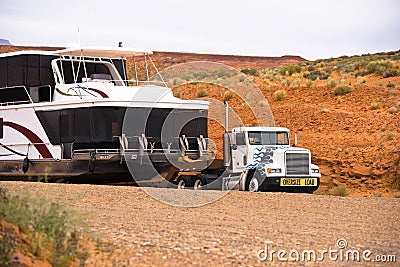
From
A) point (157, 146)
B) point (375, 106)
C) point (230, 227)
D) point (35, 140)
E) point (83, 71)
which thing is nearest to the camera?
point (230, 227)

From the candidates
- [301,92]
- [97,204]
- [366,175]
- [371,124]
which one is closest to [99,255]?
[97,204]

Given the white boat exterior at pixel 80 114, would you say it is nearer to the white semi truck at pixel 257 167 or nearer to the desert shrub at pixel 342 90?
the white semi truck at pixel 257 167

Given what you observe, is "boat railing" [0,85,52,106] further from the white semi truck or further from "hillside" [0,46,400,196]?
"hillside" [0,46,400,196]

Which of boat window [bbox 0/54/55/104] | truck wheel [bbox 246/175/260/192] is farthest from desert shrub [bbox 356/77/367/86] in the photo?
boat window [bbox 0/54/55/104]

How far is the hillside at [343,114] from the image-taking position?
2939 centimetres

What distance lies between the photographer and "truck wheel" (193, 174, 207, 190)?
22.0m

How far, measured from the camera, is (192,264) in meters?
8.97

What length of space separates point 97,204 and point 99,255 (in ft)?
18.4

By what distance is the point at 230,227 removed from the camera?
1189 cm

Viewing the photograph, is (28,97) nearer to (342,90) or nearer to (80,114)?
(80,114)

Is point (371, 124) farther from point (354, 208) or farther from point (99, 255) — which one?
point (99, 255)

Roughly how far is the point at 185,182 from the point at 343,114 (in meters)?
16.9

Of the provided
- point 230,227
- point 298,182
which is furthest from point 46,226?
point 298,182

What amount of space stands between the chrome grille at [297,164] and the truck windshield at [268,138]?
3.04 ft
